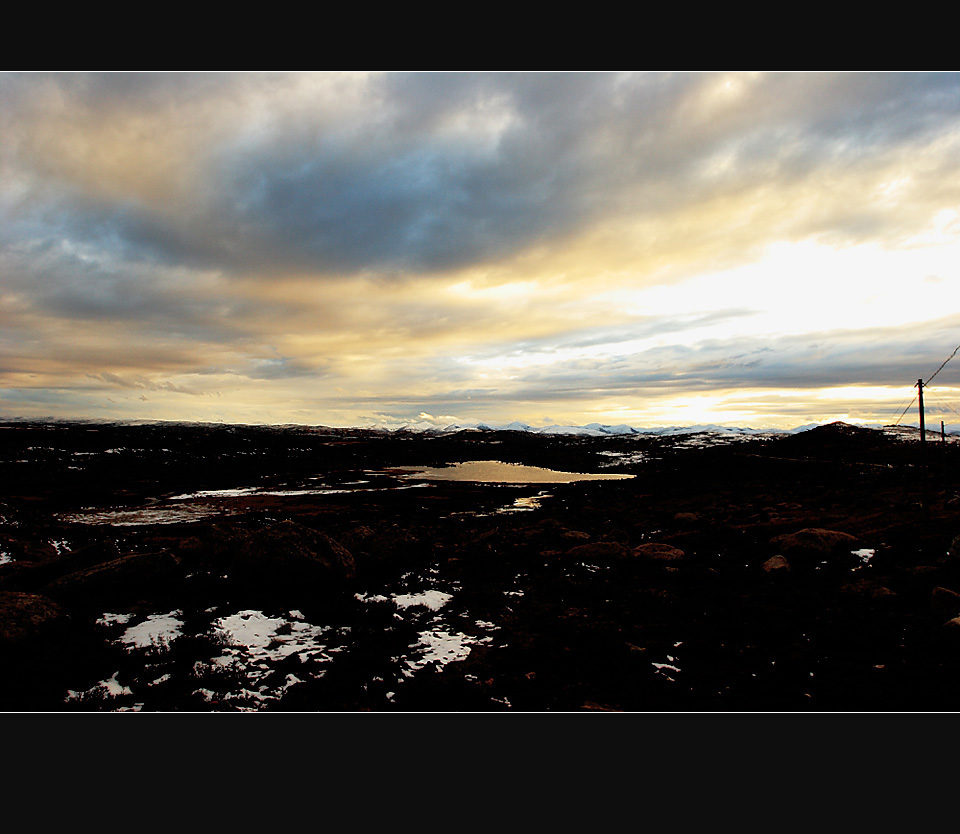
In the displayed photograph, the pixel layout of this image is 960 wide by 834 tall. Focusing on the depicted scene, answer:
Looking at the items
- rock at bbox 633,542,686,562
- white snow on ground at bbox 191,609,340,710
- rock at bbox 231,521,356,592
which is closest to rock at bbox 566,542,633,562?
rock at bbox 633,542,686,562

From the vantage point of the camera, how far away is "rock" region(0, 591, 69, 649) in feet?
29.6

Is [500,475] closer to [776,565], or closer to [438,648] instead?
[776,565]

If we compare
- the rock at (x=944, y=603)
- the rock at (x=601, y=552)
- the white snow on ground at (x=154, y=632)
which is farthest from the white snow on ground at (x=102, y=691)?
the rock at (x=944, y=603)

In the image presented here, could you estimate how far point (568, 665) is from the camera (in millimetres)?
9617

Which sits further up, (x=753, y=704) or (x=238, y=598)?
(x=238, y=598)

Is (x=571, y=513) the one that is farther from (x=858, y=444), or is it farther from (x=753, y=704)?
(x=858, y=444)

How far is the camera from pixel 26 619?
9367 millimetres

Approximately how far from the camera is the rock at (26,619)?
29.6 feet

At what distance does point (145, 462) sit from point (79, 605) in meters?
79.2

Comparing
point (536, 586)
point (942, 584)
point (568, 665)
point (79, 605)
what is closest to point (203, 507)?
point (79, 605)

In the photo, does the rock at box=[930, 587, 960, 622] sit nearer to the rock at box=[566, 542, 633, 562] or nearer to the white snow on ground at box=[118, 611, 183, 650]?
the rock at box=[566, 542, 633, 562]

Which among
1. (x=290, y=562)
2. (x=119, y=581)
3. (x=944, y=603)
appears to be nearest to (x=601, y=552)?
(x=944, y=603)

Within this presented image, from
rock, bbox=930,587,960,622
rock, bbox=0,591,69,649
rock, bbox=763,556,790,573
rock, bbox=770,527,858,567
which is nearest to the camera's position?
rock, bbox=0,591,69,649

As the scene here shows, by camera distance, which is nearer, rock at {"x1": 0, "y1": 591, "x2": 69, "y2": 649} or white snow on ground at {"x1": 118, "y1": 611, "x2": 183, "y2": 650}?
rock at {"x1": 0, "y1": 591, "x2": 69, "y2": 649}
